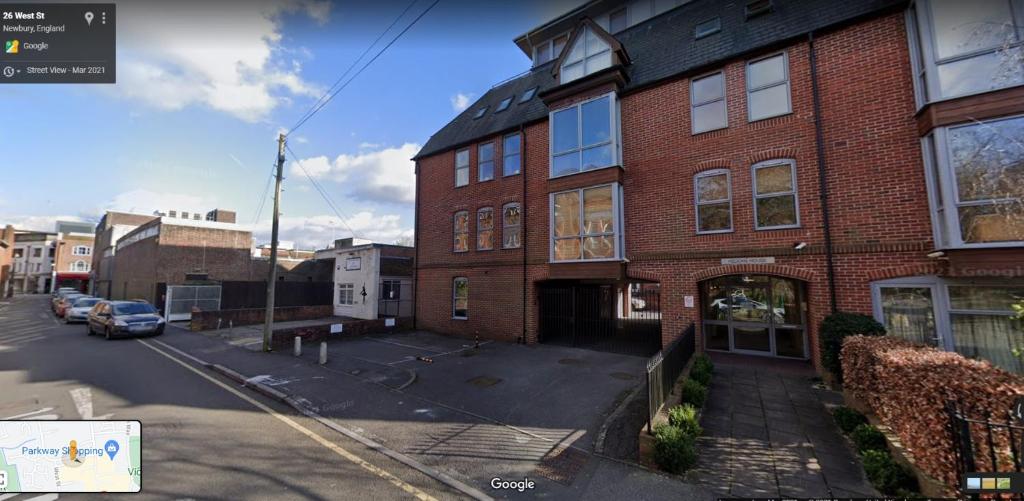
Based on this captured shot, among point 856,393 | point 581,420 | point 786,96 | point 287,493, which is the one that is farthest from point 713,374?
point 287,493

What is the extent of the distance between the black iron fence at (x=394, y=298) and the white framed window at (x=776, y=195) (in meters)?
17.4

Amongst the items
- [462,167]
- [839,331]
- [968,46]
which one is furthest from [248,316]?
[968,46]

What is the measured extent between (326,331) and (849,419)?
1523 centimetres

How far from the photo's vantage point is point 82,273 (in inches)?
2413

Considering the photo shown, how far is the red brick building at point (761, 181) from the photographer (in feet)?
23.5

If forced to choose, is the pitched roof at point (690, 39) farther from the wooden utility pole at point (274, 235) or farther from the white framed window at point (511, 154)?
the wooden utility pole at point (274, 235)

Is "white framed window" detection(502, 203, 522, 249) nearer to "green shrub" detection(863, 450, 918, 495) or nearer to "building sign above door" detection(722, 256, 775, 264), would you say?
"building sign above door" detection(722, 256, 775, 264)

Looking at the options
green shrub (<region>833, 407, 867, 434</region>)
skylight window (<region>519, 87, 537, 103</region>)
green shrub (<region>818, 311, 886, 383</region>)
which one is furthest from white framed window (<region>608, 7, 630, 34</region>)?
green shrub (<region>833, 407, 867, 434</region>)

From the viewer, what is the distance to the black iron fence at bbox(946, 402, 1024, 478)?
3184mm

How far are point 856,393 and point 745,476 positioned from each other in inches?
139

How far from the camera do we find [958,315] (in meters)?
7.55

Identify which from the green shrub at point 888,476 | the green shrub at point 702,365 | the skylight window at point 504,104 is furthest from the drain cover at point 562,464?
the skylight window at point 504,104

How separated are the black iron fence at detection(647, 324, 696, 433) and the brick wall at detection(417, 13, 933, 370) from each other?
248cm

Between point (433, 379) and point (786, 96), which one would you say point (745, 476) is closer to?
point (433, 379)
